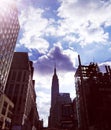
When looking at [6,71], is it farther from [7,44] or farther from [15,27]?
[15,27]

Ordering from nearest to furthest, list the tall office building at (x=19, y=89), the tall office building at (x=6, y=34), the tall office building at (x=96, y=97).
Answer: the tall office building at (x=96, y=97), the tall office building at (x=6, y=34), the tall office building at (x=19, y=89)

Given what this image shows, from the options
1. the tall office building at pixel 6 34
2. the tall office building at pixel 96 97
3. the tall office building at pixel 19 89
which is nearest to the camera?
the tall office building at pixel 96 97

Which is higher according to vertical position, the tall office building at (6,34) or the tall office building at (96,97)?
the tall office building at (6,34)

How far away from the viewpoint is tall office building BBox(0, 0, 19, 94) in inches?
2361

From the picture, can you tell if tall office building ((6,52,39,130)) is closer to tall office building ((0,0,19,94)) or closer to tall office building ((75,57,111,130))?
tall office building ((0,0,19,94))

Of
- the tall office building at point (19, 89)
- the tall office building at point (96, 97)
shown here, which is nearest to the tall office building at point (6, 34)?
the tall office building at point (19, 89)

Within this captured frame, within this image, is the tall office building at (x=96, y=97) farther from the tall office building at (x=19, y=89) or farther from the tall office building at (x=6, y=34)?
the tall office building at (x=19, y=89)

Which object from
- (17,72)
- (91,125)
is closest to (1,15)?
(17,72)

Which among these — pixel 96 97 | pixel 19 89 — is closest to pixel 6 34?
pixel 19 89

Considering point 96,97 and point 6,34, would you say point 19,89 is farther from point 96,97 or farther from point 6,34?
point 96,97

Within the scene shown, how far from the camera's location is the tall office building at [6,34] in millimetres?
59969

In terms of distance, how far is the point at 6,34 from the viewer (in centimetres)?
6341

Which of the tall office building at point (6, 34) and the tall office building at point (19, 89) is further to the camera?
the tall office building at point (19, 89)

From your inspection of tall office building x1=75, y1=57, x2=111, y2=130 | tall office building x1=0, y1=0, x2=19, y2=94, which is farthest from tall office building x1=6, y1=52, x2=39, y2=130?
tall office building x1=75, y1=57, x2=111, y2=130
